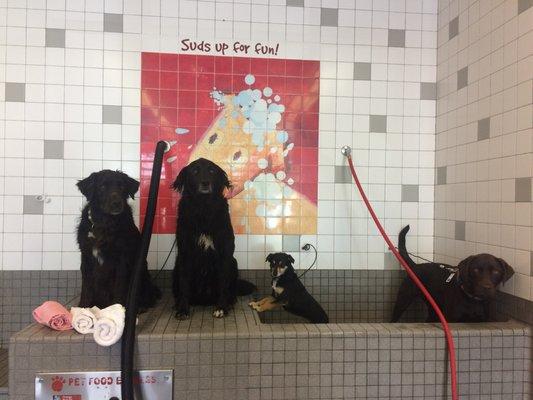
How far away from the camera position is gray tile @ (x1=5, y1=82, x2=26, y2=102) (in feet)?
8.93

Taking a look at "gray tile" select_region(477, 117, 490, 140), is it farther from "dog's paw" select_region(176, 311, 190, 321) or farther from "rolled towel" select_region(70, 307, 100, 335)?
"rolled towel" select_region(70, 307, 100, 335)

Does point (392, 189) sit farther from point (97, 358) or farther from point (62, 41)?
point (62, 41)

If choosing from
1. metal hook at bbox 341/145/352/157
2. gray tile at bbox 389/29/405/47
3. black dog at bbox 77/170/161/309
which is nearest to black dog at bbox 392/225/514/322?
metal hook at bbox 341/145/352/157

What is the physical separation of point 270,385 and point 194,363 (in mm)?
387

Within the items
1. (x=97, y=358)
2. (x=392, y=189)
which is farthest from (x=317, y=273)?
(x=97, y=358)

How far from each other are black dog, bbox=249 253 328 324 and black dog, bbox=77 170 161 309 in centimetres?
84

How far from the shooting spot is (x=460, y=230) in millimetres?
2678

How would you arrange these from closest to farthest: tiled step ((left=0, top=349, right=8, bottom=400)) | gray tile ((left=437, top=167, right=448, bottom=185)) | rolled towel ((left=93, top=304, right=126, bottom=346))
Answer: rolled towel ((left=93, top=304, right=126, bottom=346)) → tiled step ((left=0, top=349, right=8, bottom=400)) → gray tile ((left=437, top=167, right=448, bottom=185))

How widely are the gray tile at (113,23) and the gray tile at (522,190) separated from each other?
109 inches

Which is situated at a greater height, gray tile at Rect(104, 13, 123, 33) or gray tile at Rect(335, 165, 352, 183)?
gray tile at Rect(104, 13, 123, 33)

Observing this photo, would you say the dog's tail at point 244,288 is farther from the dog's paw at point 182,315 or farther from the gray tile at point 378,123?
the gray tile at point 378,123

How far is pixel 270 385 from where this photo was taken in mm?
1885

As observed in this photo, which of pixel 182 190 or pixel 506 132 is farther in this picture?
pixel 182 190

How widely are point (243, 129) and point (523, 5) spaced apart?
1.84 metres
